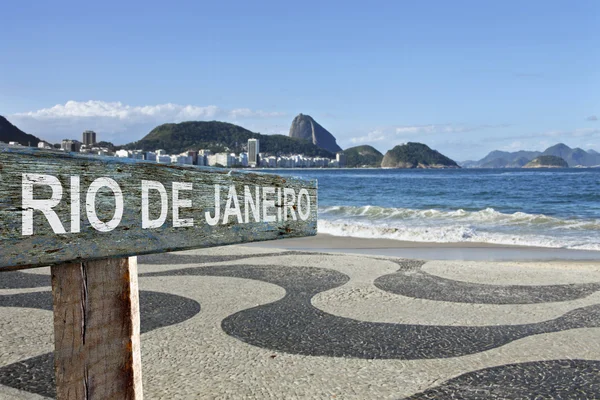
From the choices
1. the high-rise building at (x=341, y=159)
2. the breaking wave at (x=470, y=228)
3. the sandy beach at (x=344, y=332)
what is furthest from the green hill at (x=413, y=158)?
the sandy beach at (x=344, y=332)

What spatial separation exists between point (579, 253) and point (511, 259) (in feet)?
5.70

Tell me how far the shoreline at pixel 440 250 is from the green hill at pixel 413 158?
107875mm

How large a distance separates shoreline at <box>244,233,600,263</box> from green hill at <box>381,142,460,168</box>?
354 feet

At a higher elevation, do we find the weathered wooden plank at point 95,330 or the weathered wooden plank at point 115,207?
the weathered wooden plank at point 115,207

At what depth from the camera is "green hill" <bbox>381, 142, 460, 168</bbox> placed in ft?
389

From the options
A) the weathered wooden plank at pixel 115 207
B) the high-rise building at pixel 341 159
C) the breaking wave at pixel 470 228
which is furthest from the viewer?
the high-rise building at pixel 341 159

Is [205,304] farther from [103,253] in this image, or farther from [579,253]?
[579,253]

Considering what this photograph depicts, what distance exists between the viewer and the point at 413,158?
119562 millimetres

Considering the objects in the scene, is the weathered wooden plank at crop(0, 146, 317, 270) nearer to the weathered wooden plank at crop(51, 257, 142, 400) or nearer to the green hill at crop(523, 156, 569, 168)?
the weathered wooden plank at crop(51, 257, 142, 400)

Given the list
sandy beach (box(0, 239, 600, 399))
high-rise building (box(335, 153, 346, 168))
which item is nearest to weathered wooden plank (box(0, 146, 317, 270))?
sandy beach (box(0, 239, 600, 399))

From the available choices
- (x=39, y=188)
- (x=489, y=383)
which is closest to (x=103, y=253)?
(x=39, y=188)

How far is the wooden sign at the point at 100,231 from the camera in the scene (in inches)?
48.8

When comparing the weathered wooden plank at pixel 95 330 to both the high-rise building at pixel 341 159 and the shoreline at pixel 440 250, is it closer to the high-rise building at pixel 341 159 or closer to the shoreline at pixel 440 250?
the shoreline at pixel 440 250

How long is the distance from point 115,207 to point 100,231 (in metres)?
0.07
